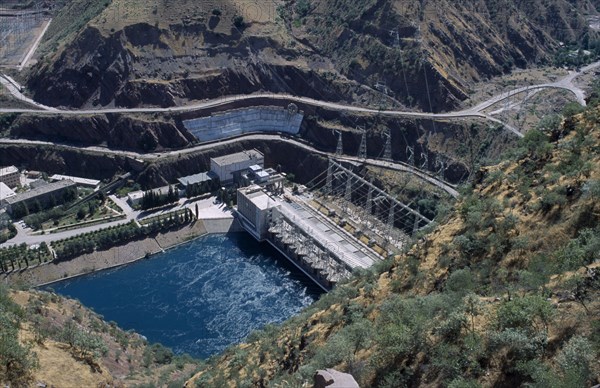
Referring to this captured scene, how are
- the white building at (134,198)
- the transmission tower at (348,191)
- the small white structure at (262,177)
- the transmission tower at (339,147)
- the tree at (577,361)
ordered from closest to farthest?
the tree at (577,361)
the transmission tower at (348,191)
the white building at (134,198)
the small white structure at (262,177)
the transmission tower at (339,147)

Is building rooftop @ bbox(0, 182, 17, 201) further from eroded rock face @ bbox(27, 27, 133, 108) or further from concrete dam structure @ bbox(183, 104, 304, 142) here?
concrete dam structure @ bbox(183, 104, 304, 142)

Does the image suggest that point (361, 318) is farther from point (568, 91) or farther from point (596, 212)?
point (568, 91)

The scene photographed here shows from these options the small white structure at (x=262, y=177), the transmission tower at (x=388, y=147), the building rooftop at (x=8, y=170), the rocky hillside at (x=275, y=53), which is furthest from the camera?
the rocky hillside at (x=275, y=53)

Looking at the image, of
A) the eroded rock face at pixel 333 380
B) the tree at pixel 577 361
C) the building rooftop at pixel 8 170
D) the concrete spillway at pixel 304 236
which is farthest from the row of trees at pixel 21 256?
the tree at pixel 577 361

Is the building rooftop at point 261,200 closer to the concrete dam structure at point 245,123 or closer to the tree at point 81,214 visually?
the concrete dam structure at point 245,123

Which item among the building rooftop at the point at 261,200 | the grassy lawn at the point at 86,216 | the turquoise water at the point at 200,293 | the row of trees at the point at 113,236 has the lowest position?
the turquoise water at the point at 200,293

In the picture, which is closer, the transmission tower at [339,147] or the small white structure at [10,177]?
the small white structure at [10,177]

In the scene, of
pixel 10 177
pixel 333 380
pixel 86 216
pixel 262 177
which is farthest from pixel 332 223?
pixel 333 380
